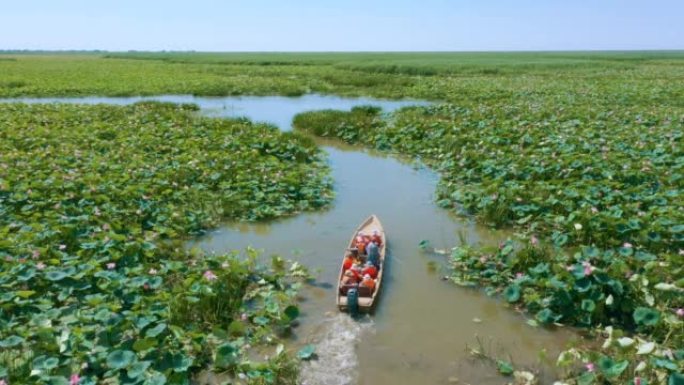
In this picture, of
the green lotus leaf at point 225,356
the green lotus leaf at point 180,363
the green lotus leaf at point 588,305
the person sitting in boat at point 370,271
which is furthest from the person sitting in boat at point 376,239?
the green lotus leaf at point 180,363

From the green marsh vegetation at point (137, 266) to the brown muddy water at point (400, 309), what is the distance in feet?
1.19

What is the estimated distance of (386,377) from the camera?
4145 millimetres

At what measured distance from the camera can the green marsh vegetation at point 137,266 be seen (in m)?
3.96

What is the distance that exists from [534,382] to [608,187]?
16.0 ft

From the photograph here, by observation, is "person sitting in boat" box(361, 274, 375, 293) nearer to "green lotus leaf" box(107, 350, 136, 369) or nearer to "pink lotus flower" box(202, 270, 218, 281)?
"pink lotus flower" box(202, 270, 218, 281)

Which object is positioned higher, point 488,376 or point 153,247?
point 153,247

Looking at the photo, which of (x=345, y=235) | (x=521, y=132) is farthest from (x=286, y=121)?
(x=345, y=235)

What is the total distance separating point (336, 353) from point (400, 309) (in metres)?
1.07

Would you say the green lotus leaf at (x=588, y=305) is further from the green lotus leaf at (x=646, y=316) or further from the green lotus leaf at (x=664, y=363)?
the green lotus leaf at (x=664, y=363)

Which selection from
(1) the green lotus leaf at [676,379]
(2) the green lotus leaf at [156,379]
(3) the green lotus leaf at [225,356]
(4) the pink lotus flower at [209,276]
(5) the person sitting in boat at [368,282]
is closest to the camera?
(1) the green lotus leaf at [676,379]

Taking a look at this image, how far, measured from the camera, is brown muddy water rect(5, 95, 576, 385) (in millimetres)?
4270

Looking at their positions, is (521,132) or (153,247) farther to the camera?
(521,132)

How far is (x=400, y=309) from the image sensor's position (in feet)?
17.4

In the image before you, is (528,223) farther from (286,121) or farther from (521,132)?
(286,121)
